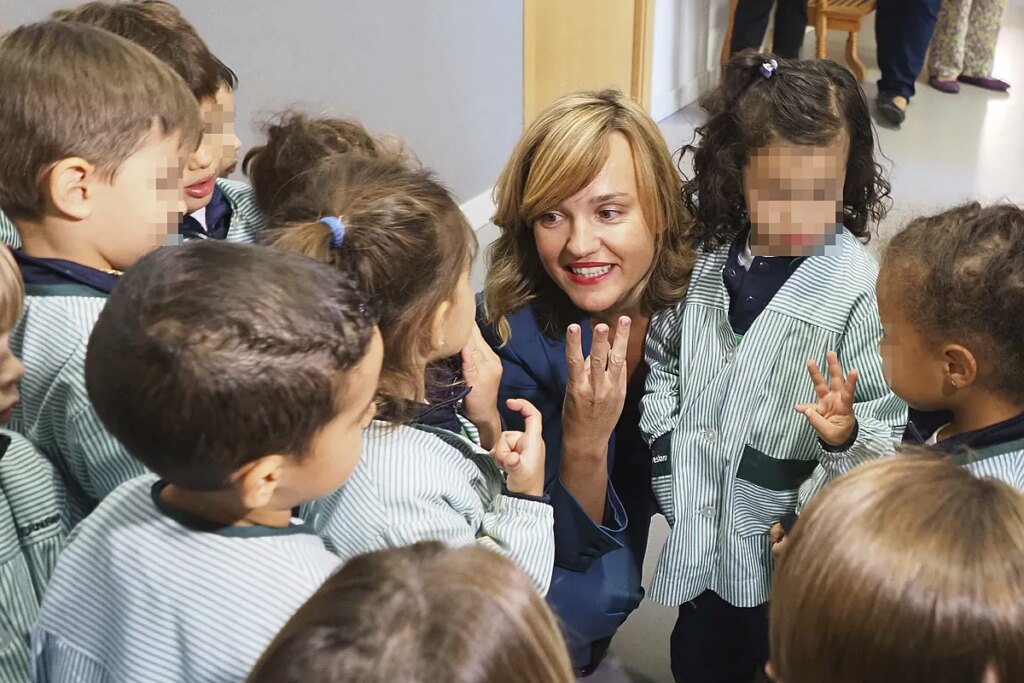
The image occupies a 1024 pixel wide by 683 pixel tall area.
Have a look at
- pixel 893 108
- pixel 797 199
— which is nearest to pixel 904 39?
pixel 893 108

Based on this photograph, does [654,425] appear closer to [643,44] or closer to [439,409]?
[439,409]

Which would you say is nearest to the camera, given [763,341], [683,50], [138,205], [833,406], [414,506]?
[414,506]

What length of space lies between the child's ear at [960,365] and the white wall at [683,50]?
3.24 metres

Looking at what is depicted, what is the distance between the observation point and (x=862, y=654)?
0.73m

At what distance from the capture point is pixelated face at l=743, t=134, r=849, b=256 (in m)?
1.31

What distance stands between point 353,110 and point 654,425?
1671 millimetres

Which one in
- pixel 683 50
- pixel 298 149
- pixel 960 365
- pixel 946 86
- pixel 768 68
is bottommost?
pixel 946 86

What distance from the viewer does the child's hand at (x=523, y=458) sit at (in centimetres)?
117

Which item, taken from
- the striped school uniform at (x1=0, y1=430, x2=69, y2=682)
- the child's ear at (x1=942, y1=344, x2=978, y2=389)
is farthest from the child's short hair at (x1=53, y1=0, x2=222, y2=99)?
the child's ear at (x1=942, y1=344, x2=978, y2=389)

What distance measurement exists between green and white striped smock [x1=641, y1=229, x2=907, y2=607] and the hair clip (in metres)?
0.26

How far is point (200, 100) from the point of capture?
4.85 feet

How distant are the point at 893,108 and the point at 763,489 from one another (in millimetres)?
3491

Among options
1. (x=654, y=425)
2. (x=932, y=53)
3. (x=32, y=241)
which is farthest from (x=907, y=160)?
(x=32, y=241)

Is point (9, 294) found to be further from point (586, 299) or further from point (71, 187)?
point (586, 299)
